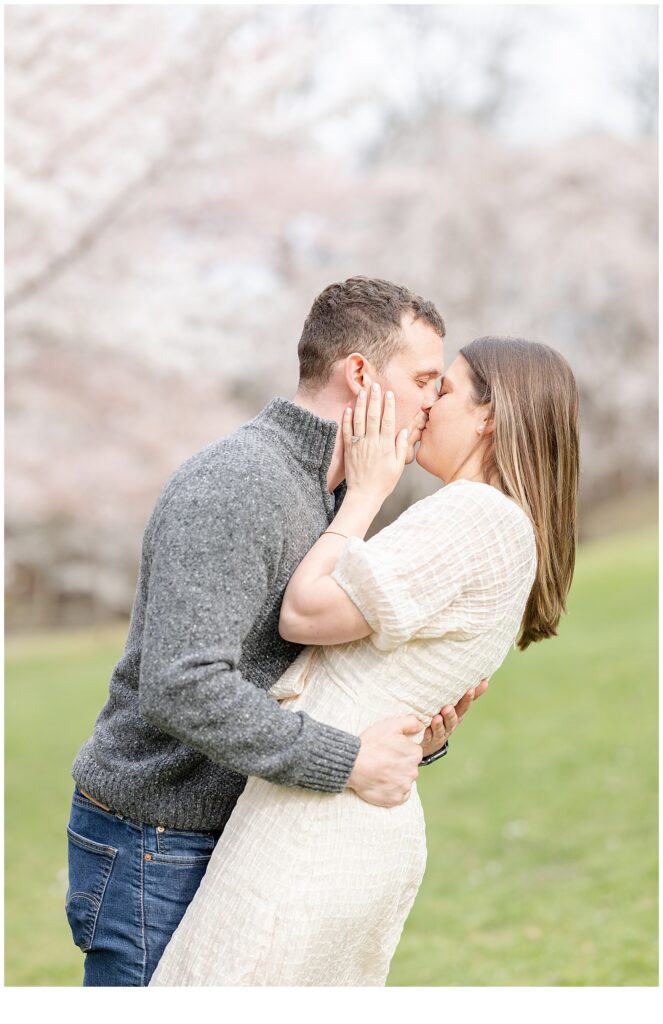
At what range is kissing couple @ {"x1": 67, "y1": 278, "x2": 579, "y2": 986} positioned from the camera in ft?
5.74

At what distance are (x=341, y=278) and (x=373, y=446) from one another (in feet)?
37.2

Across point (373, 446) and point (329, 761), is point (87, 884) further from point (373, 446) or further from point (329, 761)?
point (373, 446)

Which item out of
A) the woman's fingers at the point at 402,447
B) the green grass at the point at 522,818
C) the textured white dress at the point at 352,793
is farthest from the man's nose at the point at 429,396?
the green grass at the point at 522,818

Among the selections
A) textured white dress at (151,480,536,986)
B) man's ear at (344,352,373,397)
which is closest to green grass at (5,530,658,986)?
textured white dress at (151,480,536,986)

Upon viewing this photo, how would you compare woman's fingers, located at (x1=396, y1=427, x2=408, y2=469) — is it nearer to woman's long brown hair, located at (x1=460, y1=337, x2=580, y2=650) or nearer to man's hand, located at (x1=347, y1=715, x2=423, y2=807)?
woman's long brown hair, located at (x1=460, y1=337, x2=580, y2=650)

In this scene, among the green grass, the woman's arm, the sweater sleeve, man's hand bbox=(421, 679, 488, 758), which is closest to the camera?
the sweater sleeve

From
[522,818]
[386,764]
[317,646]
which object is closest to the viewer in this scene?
[386,764]

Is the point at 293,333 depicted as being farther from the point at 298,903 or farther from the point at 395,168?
the point at 298,903

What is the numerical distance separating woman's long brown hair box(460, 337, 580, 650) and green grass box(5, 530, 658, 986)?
10.7ft

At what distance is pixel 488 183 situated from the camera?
46.7 feet

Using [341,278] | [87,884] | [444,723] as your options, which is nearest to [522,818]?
[444,723]

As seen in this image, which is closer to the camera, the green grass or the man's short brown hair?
the man's short brown hair

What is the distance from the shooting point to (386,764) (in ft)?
6.09
